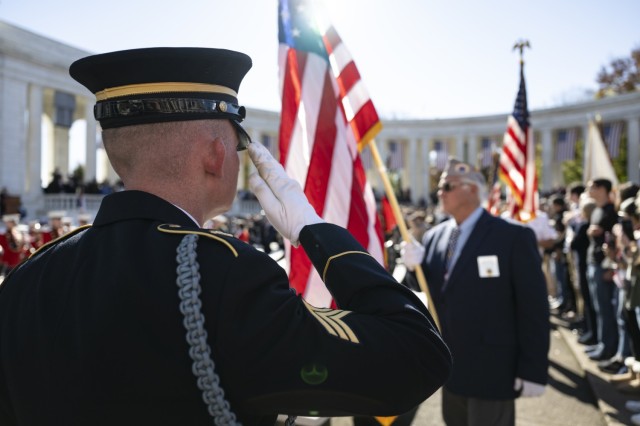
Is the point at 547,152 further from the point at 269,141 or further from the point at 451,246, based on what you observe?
the point at 451,246

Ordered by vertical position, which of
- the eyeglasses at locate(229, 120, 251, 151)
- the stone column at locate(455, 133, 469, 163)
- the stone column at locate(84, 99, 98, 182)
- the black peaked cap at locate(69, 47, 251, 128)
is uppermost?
the stone column at locate(455, 133, 469, 163)

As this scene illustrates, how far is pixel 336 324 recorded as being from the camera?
1.29 meters

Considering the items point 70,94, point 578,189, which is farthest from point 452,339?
point 70,94

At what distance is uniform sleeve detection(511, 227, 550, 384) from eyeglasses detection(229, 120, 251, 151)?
9.09 ft

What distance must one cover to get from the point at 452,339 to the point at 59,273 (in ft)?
10.3

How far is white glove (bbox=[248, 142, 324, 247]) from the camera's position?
1.77 meters

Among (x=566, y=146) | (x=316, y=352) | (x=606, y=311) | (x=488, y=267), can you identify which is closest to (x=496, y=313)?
(x=488, y=267)

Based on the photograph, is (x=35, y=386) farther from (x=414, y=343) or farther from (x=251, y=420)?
(x=414, y=343)

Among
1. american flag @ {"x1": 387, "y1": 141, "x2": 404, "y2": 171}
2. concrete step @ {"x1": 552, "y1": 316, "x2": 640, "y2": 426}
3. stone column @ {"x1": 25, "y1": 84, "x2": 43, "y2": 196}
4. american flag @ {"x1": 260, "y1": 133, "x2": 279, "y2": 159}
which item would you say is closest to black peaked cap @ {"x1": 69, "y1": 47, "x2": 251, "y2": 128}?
concrete step @ {"x1": 552, "y1": 316, "x2": 640, "y2": 426}

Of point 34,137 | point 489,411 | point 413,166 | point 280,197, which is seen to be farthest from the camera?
point 413,166

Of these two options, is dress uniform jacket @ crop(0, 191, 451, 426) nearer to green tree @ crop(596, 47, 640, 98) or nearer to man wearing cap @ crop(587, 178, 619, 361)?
man wearing cap @ crop(587, 178, 619, 361)

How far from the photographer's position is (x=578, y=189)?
11461 millimetres

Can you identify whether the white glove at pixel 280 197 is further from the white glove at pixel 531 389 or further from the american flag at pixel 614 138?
the american flag at pixel 614 138

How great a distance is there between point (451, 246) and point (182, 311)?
3320 mm
